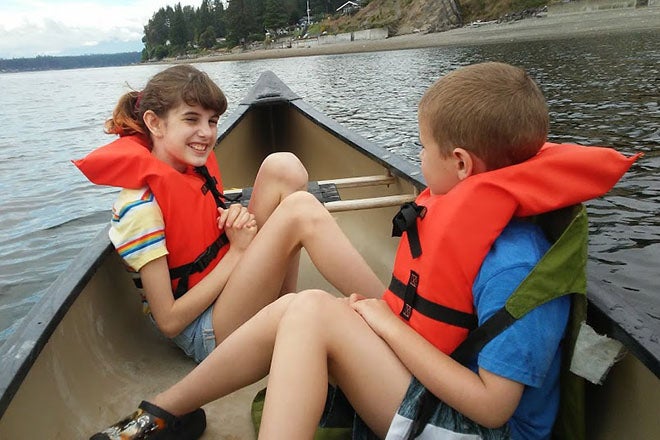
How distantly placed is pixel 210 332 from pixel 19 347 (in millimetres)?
541

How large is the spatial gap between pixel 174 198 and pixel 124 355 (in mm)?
625

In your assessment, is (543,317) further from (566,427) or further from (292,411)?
(292,411)

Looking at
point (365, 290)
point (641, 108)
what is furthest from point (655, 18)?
point (365, 290)

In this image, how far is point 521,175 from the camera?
43.9 inches

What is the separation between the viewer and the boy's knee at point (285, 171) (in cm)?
207

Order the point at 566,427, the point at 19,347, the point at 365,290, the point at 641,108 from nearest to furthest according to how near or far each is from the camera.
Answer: the point at 566,427
the point at 19,347
the point at 365,290
the point at 641,108

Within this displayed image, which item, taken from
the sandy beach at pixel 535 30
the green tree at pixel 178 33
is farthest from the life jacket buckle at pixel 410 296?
the green tree at pixel 178 33

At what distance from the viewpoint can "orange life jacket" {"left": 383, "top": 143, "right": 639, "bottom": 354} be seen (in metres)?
1.09

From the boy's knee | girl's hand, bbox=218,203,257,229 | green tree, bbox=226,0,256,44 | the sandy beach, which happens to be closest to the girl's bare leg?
girl's hand, bbox=218,203,257,229

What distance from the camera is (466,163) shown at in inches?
47.1

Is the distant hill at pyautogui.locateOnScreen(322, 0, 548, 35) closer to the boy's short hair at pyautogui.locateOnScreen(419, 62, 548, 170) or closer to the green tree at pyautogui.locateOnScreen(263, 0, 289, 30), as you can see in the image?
the green tree at pyautogui.locateOnScreen(263, 0, 289, 30)

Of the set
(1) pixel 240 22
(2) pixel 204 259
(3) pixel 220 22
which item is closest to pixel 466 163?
(2) pixel 204 259

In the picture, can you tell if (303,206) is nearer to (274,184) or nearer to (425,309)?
(274,184)

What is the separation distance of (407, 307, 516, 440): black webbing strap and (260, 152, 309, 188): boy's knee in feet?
3.49
